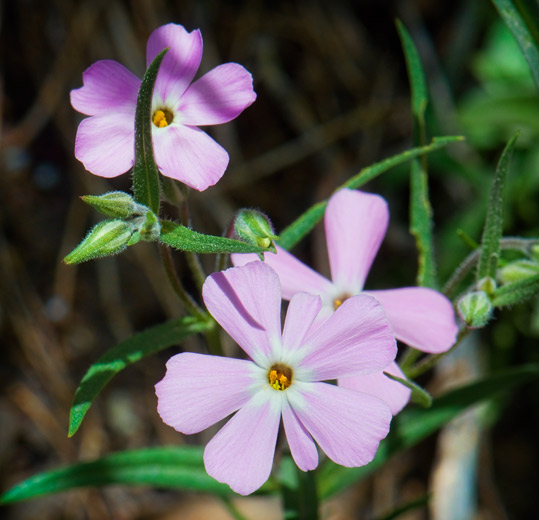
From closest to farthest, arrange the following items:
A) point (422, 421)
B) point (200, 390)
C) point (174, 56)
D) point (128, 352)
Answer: point (200, 390), point (174, 56), point (128, 352), point (422, 421)

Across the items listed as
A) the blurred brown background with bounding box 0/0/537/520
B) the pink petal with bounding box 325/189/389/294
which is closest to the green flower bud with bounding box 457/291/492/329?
the pink petal with bounding box 325/189/389/294

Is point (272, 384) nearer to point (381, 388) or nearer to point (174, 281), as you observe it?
point (381, 388)

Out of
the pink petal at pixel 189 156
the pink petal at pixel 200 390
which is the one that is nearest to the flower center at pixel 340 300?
the pink petal at pixel 200 390

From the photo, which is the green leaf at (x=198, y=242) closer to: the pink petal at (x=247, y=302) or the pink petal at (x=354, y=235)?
the pink petal at (x=247, y=302)

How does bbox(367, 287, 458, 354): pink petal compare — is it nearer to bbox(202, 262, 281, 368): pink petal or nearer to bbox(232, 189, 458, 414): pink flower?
bbox(232, 189, 458, 414): pink flower

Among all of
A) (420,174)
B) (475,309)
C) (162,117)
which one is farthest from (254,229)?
(420,174)

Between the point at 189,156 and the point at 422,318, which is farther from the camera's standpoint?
the point at 422,318

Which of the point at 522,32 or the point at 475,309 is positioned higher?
the point at 522,32
